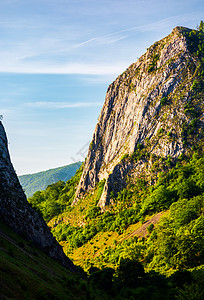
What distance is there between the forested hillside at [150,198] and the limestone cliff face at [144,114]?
1.95 feet

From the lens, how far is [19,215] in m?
48.2

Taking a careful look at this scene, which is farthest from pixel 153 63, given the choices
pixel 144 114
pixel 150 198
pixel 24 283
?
pixel 24 283

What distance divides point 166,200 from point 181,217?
2486 centimetres

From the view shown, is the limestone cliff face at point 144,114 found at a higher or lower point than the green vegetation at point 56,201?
higher

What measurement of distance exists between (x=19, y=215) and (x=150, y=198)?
65.3 metres

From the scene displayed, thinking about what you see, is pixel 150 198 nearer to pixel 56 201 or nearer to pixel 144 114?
pixel 144 114

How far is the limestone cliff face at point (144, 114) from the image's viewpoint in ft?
420

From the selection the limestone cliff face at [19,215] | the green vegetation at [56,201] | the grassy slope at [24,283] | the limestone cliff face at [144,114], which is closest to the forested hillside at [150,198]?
the limestone cliff face at [144,114]

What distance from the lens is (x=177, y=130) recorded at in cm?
12500

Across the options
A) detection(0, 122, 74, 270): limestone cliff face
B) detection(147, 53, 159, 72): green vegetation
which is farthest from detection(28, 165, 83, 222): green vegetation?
detection(147, 53, 159, 72): green vegetation

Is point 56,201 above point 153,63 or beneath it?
beneath

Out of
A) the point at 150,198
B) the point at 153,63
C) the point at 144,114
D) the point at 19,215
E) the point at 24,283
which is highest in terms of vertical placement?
the point at 153,63

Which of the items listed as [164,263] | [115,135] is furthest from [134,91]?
[164,263]

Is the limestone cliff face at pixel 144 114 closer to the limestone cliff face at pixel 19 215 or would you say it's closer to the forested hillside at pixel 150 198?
the forested hillside at pixel 150 198
